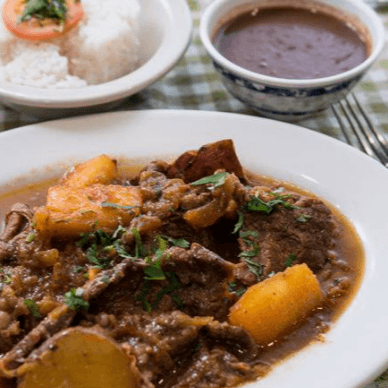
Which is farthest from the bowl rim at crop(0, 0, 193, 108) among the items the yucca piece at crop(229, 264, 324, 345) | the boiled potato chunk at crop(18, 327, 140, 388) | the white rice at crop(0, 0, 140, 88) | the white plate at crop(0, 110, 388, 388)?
the boiled potato chunk at crop(18, 327, 140, 388)

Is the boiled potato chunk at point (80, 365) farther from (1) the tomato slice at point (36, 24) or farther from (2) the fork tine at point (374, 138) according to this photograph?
(1) the tomato slice at point (36, 24)

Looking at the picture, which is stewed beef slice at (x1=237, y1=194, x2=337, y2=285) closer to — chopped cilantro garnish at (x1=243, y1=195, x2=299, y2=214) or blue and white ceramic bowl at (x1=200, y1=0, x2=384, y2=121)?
chopped cilantro garnish at (x1=243, y1=195, x2=299, y2=214)

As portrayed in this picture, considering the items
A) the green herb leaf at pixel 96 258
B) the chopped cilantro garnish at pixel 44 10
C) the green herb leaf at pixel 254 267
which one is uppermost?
the chopped cilantro garnish at pixel 44 10

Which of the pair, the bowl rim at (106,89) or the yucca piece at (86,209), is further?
the bowl rim at (106,89)

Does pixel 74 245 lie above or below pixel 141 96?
above

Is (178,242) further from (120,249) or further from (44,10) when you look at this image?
(44,10)

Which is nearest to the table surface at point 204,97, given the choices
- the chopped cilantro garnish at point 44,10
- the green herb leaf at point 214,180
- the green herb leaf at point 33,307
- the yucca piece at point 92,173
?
the chopped cilantro garnish at point 44,10

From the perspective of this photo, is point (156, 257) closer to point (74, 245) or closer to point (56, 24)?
point (74, 245)

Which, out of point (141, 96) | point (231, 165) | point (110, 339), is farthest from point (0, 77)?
point (110, 339)
